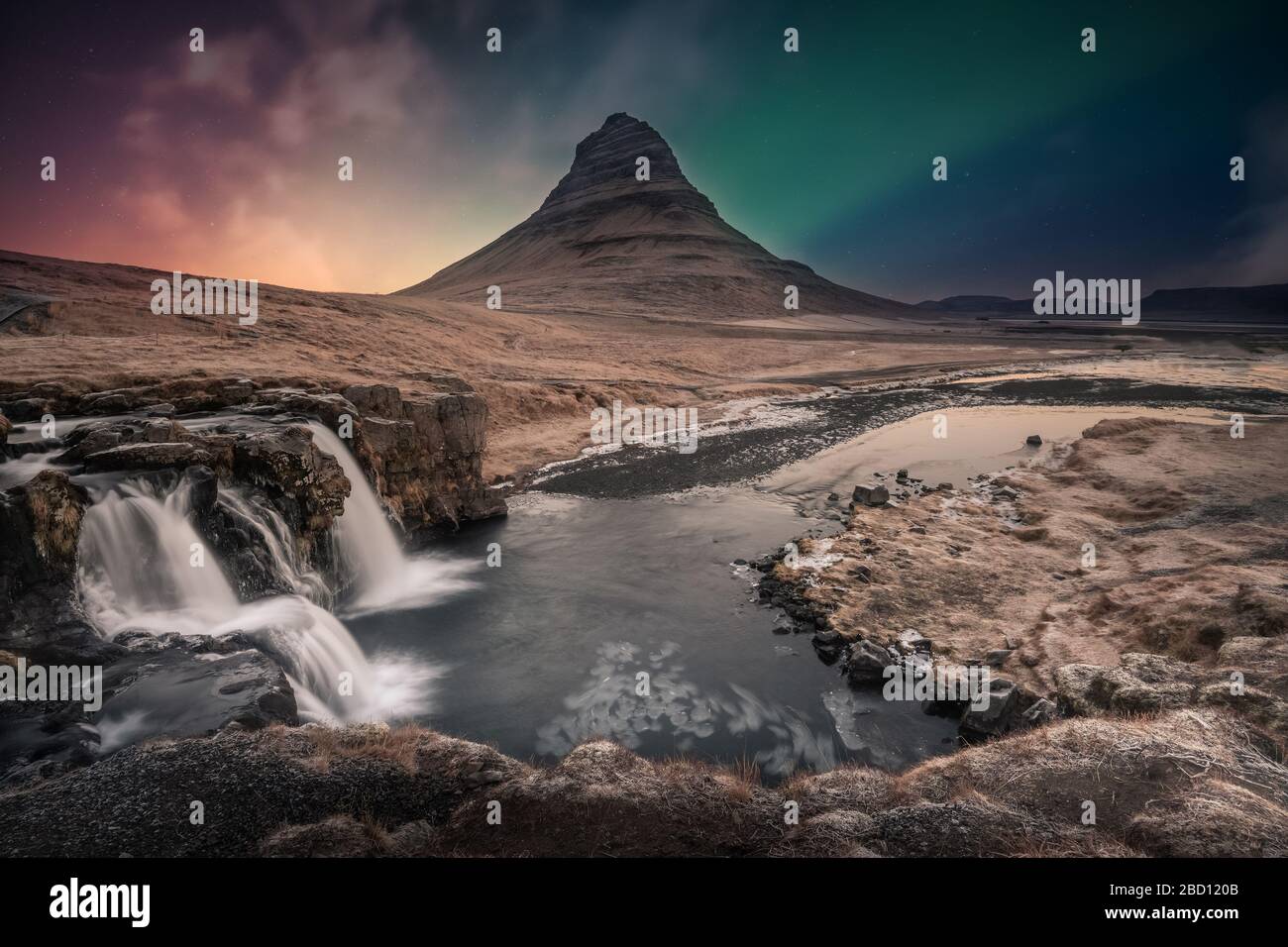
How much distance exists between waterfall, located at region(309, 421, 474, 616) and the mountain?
90266 millimetres

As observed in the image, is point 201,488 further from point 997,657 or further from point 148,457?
point 997,657

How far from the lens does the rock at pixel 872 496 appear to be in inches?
830

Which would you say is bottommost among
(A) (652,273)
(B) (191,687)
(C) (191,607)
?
(B) (191,687)

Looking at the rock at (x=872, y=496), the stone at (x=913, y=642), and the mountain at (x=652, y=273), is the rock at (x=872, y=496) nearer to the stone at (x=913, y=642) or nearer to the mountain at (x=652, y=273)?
the stone at (x=913, y=642)

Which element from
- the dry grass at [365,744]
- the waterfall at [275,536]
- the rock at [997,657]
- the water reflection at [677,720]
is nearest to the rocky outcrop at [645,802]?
the dry grass at [365,744]

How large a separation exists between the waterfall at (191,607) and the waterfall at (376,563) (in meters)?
3.56

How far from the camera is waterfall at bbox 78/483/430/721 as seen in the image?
34.5 ft

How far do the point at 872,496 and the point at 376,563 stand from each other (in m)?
17.2

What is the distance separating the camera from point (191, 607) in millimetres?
11391

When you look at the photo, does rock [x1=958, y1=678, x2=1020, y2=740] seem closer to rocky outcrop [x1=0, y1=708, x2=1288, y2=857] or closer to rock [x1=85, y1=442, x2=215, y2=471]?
rocky outcrop [x1=0, y1=708, x2=1288, y2=857]

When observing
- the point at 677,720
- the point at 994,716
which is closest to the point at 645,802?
the point at 677,720

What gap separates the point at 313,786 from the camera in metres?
6.32
